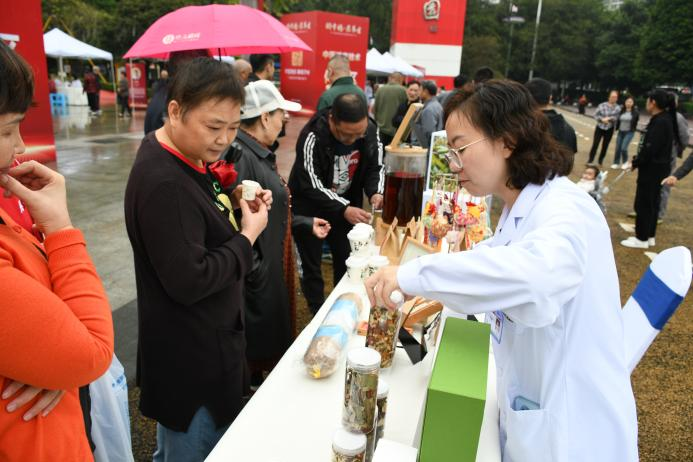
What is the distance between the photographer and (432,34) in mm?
24703

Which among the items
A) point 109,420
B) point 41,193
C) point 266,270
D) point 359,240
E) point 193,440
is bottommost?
point 193,440

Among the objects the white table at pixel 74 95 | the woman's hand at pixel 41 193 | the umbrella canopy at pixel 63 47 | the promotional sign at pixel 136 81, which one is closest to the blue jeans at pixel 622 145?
the woman's hand at pixel 41 193

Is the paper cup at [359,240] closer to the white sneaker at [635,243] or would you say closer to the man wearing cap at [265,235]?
the man wearing cap at [265,235]

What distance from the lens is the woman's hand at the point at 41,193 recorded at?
1.02 m

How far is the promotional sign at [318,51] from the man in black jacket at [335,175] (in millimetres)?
9294

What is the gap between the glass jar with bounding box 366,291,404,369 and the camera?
5.30 feet

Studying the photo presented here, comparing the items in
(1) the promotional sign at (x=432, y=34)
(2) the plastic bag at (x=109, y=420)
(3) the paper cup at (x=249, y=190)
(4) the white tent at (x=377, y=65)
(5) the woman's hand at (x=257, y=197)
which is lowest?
(2) the plastic bag at (x=109, y=420)

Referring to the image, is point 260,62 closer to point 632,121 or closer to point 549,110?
point 549,110

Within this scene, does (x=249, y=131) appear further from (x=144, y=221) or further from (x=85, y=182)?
(x=85, y=182)

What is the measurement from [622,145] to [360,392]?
12.4 meters

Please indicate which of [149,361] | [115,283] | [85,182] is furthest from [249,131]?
[85,182]

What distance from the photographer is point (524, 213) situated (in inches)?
52.4

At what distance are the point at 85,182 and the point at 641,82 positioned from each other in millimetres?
44169

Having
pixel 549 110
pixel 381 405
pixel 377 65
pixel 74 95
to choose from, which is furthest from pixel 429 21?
pixel 381 405
